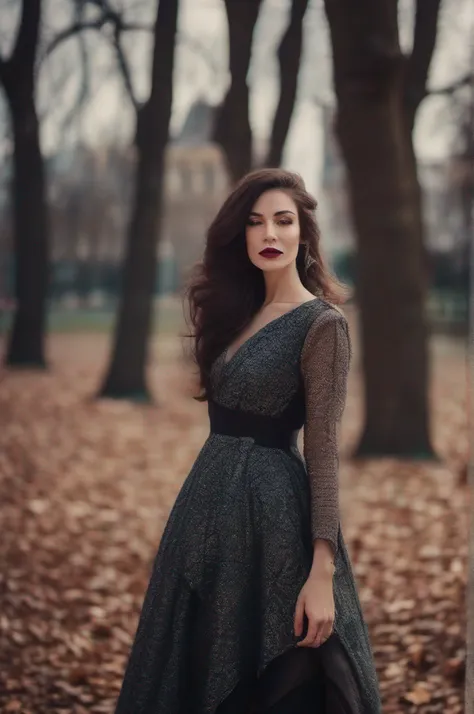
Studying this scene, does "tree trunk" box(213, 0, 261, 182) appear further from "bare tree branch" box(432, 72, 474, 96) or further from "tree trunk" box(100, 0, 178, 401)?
"bare tree branch" box(432, 72, 474, 96)

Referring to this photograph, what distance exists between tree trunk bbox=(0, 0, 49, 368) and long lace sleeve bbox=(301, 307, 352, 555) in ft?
18.2

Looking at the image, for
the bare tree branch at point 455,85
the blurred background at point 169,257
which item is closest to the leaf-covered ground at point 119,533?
the blurred background at point 169,257

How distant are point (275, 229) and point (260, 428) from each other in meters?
0.48

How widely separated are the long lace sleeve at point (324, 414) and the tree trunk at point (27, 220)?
218 inches

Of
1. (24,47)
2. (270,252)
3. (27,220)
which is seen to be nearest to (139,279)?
(27,220)

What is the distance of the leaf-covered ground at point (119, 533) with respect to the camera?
3826 millimetres

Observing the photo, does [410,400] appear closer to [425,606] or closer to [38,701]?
[425,606]

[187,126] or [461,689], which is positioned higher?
[187,126]

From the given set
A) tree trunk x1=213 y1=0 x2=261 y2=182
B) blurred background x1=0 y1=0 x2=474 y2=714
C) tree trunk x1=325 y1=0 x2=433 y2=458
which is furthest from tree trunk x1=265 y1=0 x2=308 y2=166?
tree trunk x1=325 y1=0 x2=433 y2=458

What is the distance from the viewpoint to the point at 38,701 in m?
3.55

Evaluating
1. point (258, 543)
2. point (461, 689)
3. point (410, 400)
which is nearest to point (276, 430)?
point (258, 543)

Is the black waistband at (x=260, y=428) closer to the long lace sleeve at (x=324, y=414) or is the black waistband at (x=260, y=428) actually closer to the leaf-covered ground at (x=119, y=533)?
the long lace sleeve at (x=324, y=414)

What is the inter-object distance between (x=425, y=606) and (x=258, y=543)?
98.7 inches

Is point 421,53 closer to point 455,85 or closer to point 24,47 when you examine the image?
point 455,85
